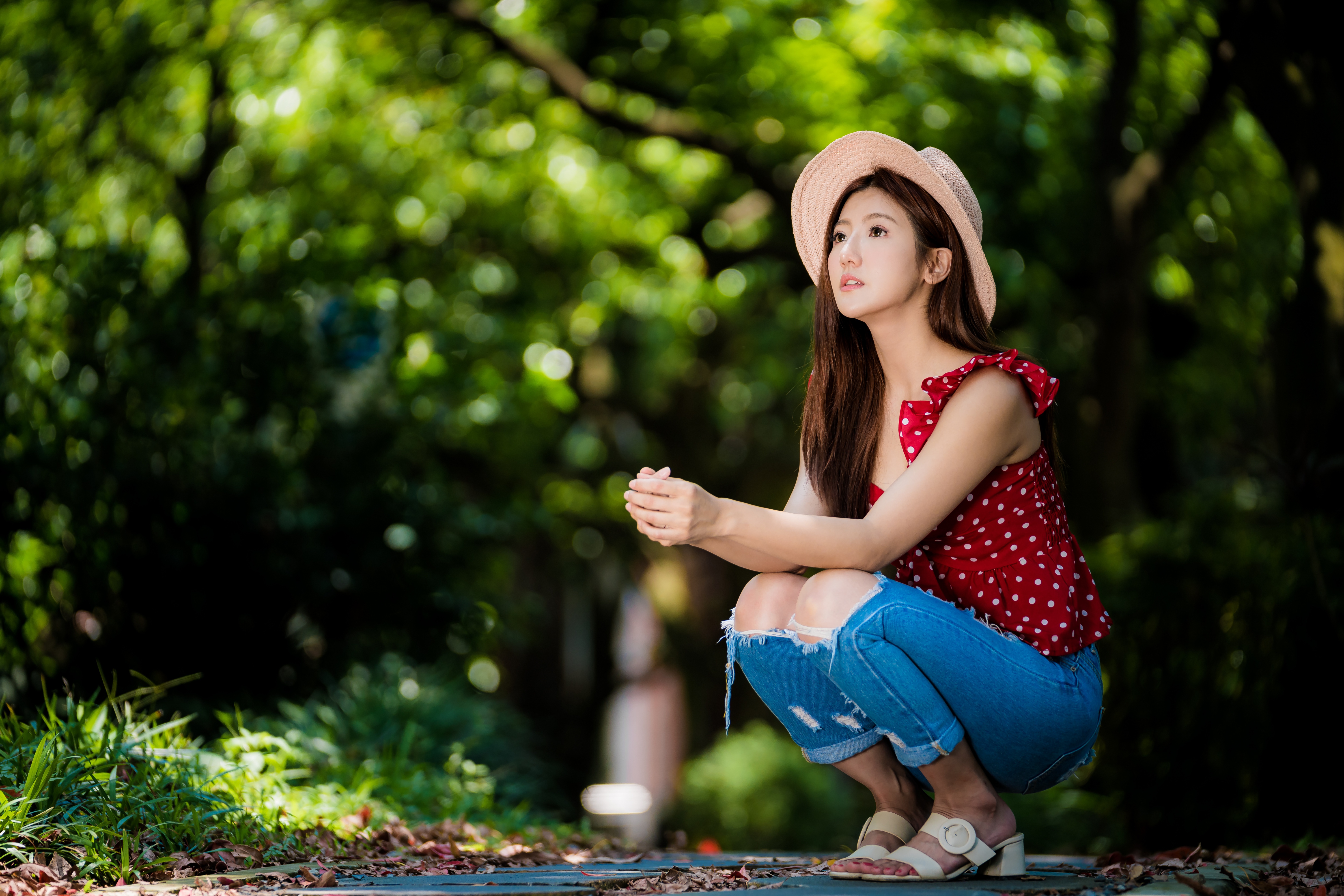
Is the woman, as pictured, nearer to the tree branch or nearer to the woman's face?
the woman's face

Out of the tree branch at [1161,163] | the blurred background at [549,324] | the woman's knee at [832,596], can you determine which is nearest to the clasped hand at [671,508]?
the woman's knee at [832,596]

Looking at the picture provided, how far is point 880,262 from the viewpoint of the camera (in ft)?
8.58

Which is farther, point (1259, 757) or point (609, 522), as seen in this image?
point (609, 522)

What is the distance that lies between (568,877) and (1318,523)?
299 cm

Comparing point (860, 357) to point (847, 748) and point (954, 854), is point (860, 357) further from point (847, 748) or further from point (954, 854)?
point (954, 854)

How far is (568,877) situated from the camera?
2.55 m

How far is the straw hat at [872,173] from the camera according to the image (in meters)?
2.65

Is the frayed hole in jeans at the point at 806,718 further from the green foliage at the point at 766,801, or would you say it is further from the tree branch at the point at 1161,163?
the green foliage at the point at 766,801

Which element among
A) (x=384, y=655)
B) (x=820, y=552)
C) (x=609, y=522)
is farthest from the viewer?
(x=609, y=522)

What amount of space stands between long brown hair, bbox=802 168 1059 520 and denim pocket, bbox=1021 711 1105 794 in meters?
0.63

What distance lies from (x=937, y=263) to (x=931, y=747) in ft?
3.41

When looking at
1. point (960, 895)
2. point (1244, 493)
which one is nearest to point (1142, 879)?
point (960, 895)

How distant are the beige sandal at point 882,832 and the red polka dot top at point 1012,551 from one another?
45cm

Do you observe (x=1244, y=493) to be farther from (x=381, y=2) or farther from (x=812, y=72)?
(x=381, y=2)
